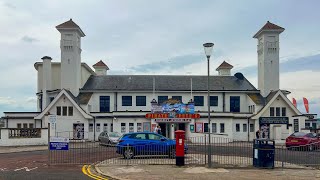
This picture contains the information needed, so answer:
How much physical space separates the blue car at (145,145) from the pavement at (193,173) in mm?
3788

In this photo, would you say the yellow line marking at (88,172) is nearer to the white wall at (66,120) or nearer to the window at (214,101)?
the white wall at (66,120)

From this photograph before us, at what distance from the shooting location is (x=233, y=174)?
16.5 m

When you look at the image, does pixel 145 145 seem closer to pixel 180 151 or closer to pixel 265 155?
pixel 180 151

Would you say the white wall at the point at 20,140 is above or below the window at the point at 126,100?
below

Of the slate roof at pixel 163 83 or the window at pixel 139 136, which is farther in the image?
the slate roof at pixel 163 83

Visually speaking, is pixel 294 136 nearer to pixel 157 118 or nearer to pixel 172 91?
pixel 157 118

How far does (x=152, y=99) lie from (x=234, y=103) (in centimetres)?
1112

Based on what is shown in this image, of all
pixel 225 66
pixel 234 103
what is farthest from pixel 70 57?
pixel 225 66

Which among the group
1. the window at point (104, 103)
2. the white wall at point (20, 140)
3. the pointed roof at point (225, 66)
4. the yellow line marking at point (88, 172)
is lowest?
the white wall at point (20, 140)

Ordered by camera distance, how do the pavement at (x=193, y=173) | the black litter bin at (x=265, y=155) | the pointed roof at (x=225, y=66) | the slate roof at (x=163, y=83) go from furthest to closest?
the pointed roof at (x=225, y=66), the slate roof at (x=163, y=83), the black litter bin at (x=265, y=155), the pavement at (x=193, y=173)

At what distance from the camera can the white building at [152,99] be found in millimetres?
50844

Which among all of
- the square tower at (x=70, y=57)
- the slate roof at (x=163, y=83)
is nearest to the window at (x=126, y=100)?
the slate roof at (x=163, y=83)

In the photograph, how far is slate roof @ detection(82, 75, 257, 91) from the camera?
56.5 meters

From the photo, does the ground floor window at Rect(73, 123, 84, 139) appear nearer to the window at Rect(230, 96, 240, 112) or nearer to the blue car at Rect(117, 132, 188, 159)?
the window at Rect(230, 96, 240, 112)
